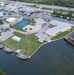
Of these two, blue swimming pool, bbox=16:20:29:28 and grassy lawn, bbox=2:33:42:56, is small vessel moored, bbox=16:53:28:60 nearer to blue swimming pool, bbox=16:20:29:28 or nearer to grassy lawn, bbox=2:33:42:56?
grassy lawn, bbox=2:33:42:56

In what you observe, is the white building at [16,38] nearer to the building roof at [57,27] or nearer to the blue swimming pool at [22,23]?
the blue swimming pool at [22,23]

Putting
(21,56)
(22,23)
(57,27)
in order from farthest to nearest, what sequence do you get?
(22,23) < (57,27) < (21,56)

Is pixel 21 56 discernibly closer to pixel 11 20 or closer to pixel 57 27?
pixel 57 27

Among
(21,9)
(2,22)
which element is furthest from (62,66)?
(21,9)

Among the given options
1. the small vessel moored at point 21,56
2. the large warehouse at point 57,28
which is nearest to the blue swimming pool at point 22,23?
the large warehouse at point 57,28

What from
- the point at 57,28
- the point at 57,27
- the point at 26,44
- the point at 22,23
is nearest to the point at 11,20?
the point at 22,23

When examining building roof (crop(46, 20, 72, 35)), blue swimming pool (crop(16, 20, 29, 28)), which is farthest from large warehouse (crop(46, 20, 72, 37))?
blue swimming pool (crop(16, 20, 29, 28))
